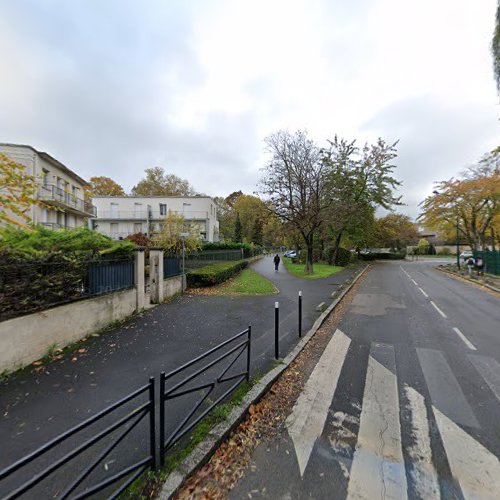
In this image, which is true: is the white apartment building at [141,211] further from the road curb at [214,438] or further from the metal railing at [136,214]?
the road curb at [214,438]

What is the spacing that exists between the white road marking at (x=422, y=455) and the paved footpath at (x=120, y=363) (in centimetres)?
230

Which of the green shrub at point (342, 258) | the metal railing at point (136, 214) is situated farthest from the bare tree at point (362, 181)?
the metal railing at point (136, 214)

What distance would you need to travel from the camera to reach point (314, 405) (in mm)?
3588

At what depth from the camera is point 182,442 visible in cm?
282

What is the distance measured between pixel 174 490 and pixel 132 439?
3.16 feet

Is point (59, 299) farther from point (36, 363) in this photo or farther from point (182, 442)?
point (182, 442)

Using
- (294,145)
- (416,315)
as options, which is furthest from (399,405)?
(294,145)

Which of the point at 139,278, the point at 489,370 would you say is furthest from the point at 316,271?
the point at 489,370

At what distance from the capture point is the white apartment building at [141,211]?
3516 centimetres

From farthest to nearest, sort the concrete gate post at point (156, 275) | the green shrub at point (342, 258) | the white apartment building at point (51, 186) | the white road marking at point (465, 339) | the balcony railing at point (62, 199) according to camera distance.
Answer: the green shrub at point (342, 258)
the balcony railing at point (62, 199)
the white apartment building at point (51, 186)
the concrete gate post at point (156, 275)
the white road marking at point (465, 339)

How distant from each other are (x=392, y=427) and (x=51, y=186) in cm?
2776

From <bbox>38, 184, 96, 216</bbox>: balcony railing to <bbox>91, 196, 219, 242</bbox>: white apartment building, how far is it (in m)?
5.02

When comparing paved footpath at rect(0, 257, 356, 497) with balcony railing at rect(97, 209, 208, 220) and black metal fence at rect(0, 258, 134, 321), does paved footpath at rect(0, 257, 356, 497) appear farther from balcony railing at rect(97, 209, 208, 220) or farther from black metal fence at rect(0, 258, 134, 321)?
balcony railing at rect(97, 209, 208, 220)

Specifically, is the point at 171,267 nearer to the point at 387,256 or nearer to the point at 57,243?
the point at 57,243
